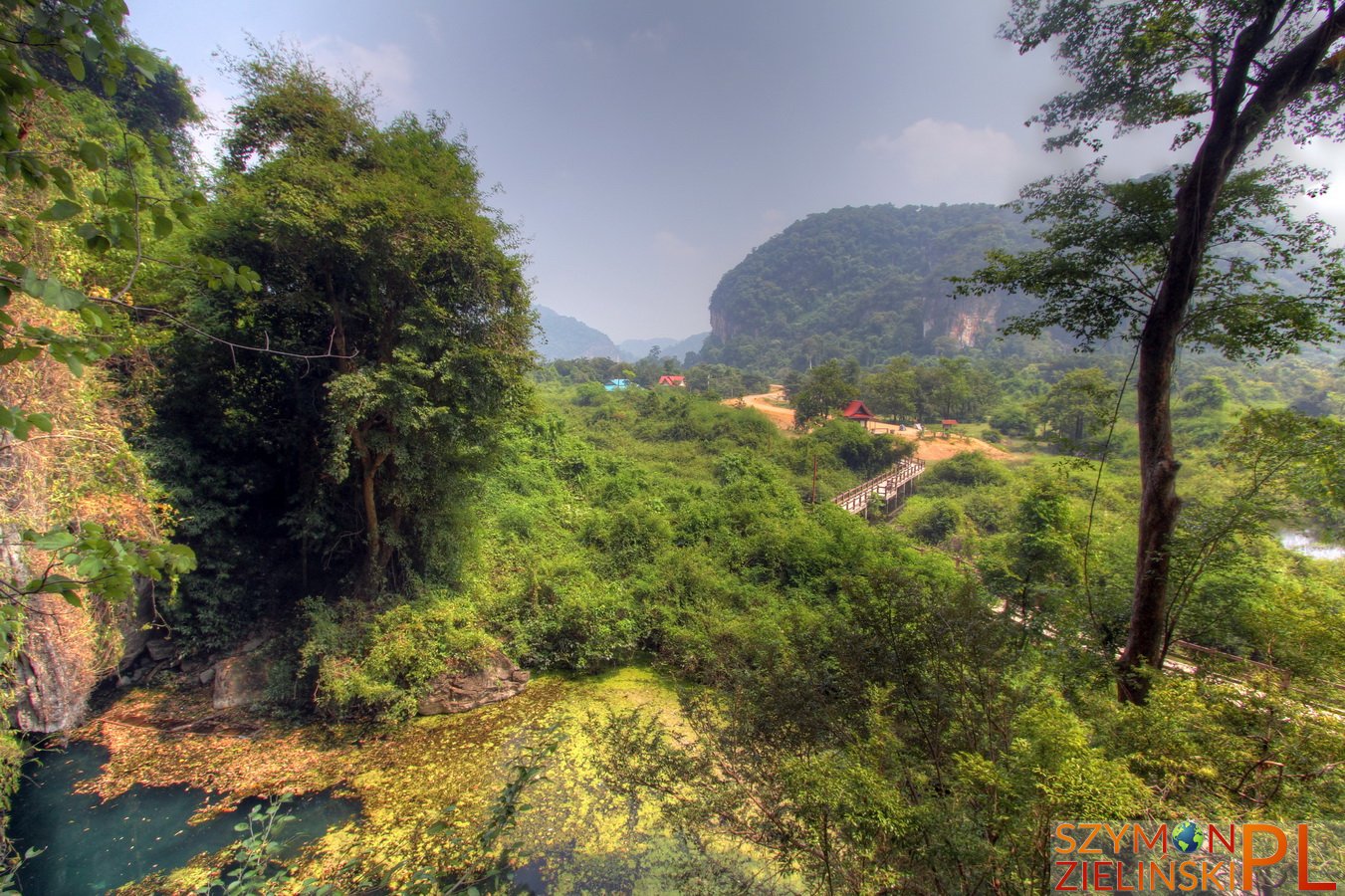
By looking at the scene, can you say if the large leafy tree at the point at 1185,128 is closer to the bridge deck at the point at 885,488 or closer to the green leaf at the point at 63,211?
the green leaf at the point at 63,211

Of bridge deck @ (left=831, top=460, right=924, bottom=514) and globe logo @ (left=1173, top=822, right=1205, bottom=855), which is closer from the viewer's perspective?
globe logo @ (left=1173, top=822, right=1205, bottom=855)

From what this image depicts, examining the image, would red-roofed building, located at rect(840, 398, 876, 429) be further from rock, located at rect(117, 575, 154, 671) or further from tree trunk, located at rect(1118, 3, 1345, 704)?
rock, located at rect(117, 575, 154, 671)

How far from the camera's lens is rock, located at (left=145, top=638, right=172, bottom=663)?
7148mm

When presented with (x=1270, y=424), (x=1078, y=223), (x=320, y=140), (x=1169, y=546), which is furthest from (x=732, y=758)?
(x=320, y=140)

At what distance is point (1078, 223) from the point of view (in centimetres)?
448

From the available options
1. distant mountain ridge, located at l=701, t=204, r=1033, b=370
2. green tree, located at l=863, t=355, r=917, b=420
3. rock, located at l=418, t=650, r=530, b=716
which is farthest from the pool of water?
distant mountain ridge, located at l=701, t=204, r=1033, b=370

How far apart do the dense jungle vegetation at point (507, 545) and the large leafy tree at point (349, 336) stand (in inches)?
2.1

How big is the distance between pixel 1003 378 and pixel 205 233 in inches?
1801

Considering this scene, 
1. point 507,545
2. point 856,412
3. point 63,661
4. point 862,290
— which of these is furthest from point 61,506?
point 862,290

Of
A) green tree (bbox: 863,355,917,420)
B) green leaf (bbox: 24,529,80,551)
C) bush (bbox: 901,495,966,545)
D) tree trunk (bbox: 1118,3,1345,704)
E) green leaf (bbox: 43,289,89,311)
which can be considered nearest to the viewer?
green leaf (bbox: 24,529,80,551)

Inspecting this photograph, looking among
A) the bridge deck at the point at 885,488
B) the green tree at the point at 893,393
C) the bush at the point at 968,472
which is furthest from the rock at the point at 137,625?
the green tree at the point at 893,393

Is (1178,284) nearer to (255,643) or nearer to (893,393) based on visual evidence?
(255,643)

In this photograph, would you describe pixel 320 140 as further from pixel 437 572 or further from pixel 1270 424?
pixel 1270 424

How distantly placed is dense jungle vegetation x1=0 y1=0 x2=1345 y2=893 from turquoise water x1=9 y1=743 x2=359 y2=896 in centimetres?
70
